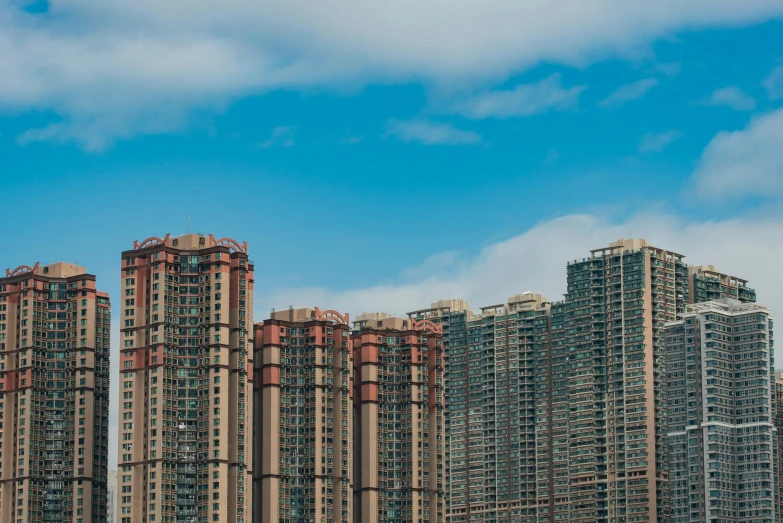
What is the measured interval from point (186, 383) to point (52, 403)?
19.2 metres

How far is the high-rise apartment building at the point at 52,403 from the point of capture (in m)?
194

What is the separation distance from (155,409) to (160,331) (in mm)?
7935

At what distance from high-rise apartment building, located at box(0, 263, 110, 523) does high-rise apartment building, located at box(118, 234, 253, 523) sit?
422 inches

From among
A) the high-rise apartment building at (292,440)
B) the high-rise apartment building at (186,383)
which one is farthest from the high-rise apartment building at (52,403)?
the high-rise apartment building at (292,440)

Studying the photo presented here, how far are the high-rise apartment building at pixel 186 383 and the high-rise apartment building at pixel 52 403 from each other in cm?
1071

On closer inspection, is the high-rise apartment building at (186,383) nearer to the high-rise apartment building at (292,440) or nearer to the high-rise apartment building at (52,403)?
the high-rise apartment building at (292,440)

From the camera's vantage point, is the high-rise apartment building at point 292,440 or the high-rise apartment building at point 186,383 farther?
the high-rise apartment building at point 292,440

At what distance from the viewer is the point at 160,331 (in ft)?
607

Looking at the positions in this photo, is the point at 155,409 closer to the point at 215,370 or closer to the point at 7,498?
the point at 215,370

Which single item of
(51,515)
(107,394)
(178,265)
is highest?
(178,265)

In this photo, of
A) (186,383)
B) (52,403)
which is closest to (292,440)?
(186,383)

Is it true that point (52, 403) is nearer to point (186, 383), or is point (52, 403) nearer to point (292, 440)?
point (186, 383)

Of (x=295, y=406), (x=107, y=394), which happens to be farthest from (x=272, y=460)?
(x=107, y=394)

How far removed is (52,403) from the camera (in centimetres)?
19600
